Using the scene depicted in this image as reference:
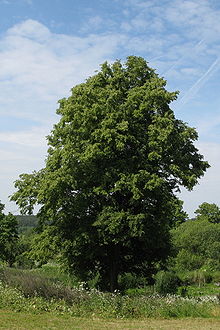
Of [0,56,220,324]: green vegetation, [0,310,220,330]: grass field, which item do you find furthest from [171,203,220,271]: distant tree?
[0,310,220,330]: grass field

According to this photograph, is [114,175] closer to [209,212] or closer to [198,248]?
[198,248]

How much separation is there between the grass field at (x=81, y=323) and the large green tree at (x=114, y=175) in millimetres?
4757

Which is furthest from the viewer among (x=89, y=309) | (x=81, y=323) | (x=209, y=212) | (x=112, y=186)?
(x=209, y=212)

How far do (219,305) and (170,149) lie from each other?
7.16 metres

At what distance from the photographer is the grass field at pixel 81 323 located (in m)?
11.1

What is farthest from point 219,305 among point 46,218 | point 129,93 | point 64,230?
point 129,93

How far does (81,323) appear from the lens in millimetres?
12039

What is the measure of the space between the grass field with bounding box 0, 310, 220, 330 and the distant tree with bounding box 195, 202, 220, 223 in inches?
3115

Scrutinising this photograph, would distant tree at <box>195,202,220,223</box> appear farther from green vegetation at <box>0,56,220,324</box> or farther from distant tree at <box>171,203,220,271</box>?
green vegetation at <box>0,56,220,324</box>

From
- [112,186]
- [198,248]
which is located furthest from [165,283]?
[198,248]

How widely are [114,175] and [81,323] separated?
7529mm

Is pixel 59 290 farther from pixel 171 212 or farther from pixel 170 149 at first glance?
pixel 170 149

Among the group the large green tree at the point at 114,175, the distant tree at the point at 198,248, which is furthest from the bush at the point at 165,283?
the distant tree at the point at 198,248

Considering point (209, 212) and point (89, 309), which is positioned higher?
point (209, 212)
